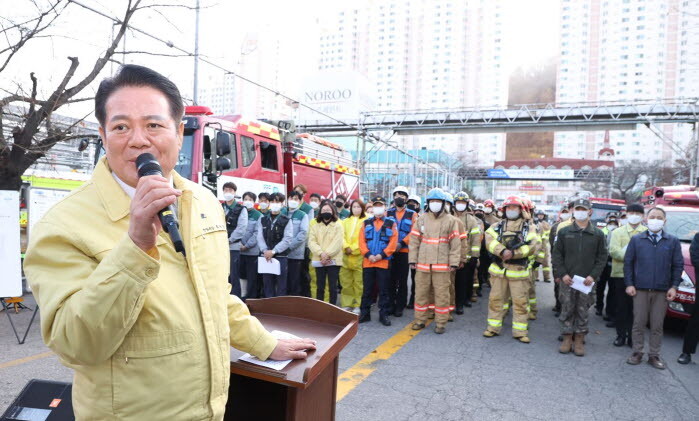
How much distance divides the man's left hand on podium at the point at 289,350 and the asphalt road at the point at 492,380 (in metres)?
1.99

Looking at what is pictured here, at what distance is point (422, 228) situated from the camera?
22.1 ft

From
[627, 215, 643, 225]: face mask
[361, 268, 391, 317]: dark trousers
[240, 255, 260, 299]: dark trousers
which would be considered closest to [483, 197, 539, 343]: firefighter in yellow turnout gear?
[361, 268, 391, 317]: dark trousers

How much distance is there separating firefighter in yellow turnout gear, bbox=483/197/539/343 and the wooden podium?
4.37m

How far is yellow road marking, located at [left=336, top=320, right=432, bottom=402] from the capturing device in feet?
13.8

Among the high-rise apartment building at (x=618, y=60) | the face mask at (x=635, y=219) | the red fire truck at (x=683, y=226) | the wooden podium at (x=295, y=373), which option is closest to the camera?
the wooden podium at (x=295, y=373)

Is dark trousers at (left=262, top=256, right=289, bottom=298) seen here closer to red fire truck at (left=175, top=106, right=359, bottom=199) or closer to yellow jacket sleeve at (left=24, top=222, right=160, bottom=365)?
red fire truck at (left=175, top=106, right=359, bottom=199)

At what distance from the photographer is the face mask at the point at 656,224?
17.8 feet

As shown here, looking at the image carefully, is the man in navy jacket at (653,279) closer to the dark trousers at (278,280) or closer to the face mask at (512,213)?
the face mask at (512,213)

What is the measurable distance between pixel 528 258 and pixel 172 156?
5.75 m

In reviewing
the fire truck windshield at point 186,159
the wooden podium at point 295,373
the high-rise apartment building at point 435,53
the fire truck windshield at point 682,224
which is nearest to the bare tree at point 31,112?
the fire truck windshield at point 186,159

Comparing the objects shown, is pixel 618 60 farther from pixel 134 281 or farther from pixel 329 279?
pixel 134 281

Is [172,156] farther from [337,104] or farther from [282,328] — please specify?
[337,104]

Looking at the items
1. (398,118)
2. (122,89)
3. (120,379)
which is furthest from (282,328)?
(398,118)

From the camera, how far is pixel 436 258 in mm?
6445
